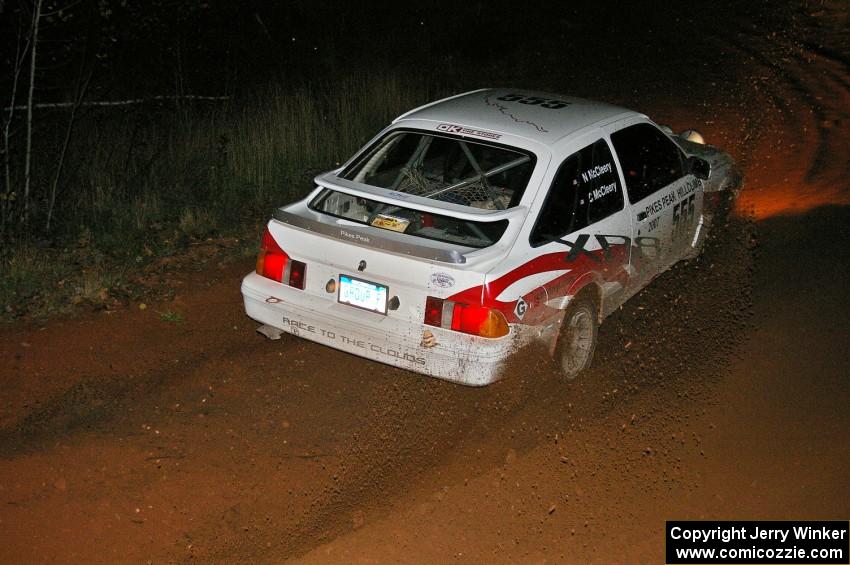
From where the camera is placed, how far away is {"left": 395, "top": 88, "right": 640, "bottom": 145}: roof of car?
579 centimetres

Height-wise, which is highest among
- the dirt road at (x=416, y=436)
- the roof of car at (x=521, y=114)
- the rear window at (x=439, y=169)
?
the roof of car at (x=521, y=114)

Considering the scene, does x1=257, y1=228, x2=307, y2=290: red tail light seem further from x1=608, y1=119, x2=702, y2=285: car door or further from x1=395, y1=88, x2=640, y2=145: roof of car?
x1=608, y1=119, x2=702, y2=285: car door

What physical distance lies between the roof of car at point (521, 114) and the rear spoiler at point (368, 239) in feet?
3.54

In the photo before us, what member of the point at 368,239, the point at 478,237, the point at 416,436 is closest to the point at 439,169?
the point at 478,237

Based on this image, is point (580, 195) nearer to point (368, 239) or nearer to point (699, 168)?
point (368, 239)

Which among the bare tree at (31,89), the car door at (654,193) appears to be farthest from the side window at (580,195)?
the bare tree at (31,89)

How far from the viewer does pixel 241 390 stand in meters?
5.76

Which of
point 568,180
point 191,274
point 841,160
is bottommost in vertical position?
point 191,274

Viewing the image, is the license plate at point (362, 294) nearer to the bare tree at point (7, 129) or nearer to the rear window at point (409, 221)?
the rear window at point (409, 221)

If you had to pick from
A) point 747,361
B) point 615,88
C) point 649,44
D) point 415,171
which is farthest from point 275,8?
point 747,361

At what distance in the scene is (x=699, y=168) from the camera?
22.4 feet

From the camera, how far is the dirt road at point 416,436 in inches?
173

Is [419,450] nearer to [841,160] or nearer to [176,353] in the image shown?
[176,353]

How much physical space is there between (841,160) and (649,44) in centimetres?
858
